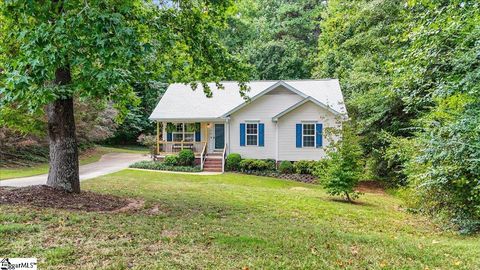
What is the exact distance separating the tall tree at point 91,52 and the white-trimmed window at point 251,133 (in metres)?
11.7

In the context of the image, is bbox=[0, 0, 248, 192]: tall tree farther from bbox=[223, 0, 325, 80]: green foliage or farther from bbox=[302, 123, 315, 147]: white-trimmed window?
bbox=[223, 0, 325, 80]: green foliage

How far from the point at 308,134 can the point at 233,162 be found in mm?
4746

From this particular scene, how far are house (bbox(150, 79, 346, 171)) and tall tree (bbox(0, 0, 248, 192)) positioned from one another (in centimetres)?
1110

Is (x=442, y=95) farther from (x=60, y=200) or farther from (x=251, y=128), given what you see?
(x=251, y=128)

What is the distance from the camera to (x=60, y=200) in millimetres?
7660

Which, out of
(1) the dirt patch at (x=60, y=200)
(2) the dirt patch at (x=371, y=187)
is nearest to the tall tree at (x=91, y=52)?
(1) the dirt patch at (x=60, y=200)

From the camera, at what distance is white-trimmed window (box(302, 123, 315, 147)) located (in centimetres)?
2062

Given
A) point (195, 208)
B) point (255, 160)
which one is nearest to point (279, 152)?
point (255, 160)

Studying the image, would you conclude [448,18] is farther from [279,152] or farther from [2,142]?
[2,142]

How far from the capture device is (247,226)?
261 inches

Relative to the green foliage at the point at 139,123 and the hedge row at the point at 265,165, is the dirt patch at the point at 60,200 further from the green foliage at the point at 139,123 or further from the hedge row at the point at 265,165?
the green foliage at the point at 139,123

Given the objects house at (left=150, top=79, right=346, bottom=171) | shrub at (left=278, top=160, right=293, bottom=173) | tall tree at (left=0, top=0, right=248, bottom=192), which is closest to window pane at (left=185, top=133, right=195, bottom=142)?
house at (left=150, top=79, right=346, bottom=171)

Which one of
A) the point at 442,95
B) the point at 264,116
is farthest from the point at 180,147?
the point at 442,95

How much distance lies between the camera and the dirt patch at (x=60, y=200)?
23.9 feet
